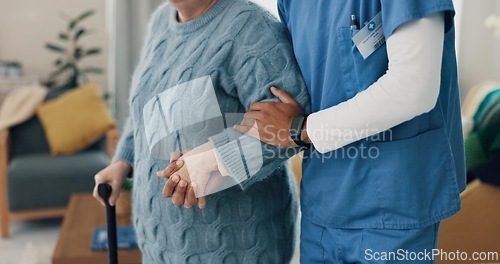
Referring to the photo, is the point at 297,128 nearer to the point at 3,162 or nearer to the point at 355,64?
the point at 355,64

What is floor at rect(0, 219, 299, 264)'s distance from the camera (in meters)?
3.11

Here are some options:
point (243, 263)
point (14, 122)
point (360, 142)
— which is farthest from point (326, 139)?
point (14, 122)

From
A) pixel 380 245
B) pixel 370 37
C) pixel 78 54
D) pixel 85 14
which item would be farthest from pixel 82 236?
pixel 85 14

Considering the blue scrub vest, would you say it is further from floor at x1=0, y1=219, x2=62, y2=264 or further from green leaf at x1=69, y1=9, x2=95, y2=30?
green leaf at x1=69, y1=9, x2=95, y2=30

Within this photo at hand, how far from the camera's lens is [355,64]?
0.99m

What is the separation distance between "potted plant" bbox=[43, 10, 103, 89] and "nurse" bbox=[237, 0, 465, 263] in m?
3.10

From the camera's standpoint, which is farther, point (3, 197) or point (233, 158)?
point (3, 197)

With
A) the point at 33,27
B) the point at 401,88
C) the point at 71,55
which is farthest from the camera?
the point at 33,27

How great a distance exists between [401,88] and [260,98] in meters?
0.27

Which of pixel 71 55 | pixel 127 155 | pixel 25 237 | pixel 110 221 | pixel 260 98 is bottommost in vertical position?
pixel 25 237

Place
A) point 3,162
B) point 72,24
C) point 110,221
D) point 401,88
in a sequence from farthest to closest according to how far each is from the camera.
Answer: point 72,24 < point 3,162 < point 110,221 < point 401,88

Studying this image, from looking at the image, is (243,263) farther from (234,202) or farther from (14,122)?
(14,122)

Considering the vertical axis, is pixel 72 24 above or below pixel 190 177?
below

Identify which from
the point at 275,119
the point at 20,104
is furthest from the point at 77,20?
the point at 275,119
